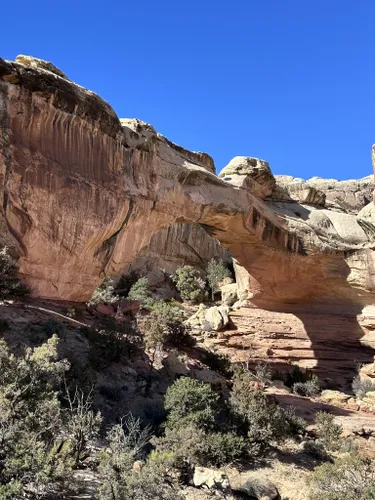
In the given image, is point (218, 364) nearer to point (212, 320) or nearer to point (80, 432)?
point (212, 320)

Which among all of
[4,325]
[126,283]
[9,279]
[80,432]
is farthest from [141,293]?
[80,432]

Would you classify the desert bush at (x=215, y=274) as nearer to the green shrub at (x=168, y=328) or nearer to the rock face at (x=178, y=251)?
the rock face at (x=178, y=251)

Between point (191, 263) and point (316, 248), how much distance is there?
58.3ft

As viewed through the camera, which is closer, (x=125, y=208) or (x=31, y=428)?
(x=31, y=428)

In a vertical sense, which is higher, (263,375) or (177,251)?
(177,251)

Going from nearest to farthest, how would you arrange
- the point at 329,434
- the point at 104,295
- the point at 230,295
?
1. the point at 329,434
2. the point at 104,295
3. the point at 230,295

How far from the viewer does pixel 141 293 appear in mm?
30891

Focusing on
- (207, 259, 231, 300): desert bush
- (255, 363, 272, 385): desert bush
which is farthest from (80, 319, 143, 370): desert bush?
(207, 259, 231, 300): desert bush

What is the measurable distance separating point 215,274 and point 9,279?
2416 centimetres

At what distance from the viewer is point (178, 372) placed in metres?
16.3

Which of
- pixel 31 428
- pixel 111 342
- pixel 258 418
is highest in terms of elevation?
pixel 111 342

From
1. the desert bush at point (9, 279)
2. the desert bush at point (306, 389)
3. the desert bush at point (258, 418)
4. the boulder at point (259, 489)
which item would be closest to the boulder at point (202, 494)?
the boulder at point (259, 489)

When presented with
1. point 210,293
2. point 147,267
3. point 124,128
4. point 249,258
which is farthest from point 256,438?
point 147,267

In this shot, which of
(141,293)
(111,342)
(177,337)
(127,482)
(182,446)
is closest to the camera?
(127,482)
